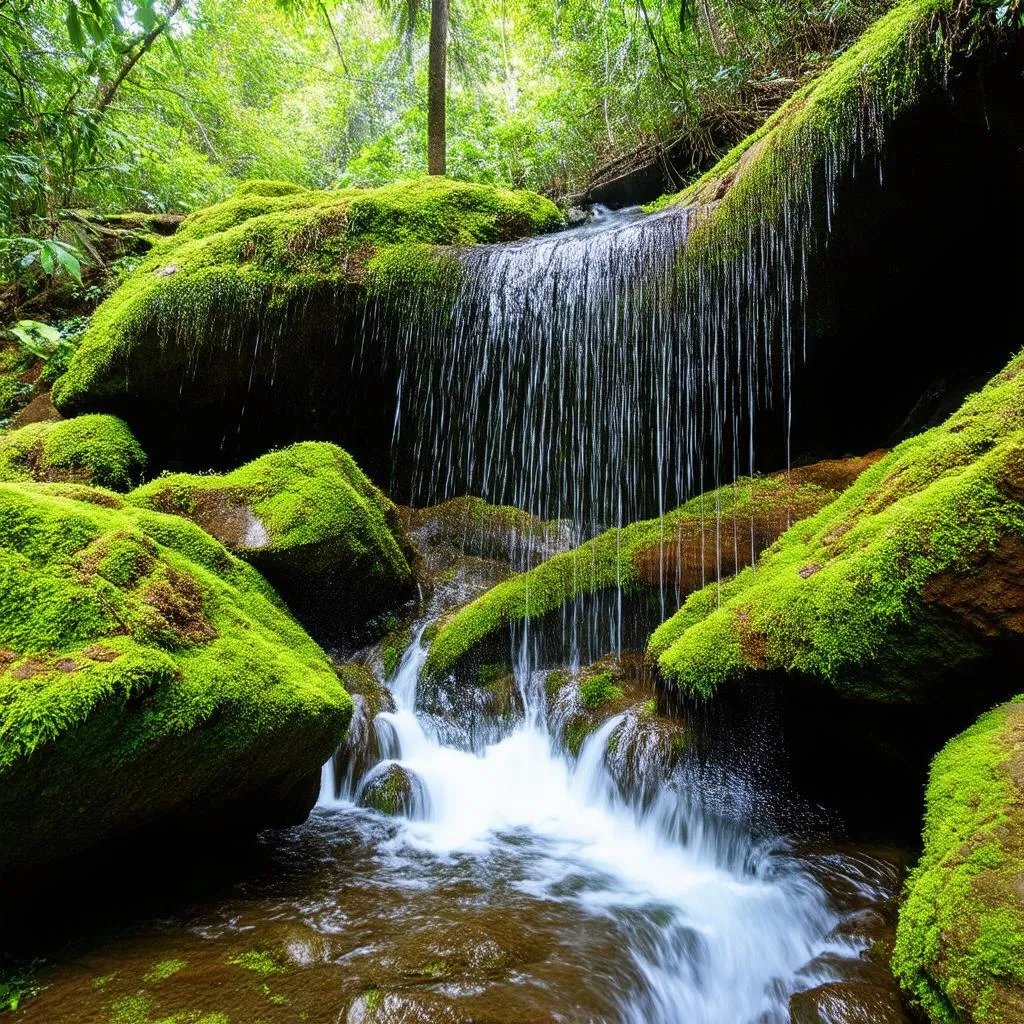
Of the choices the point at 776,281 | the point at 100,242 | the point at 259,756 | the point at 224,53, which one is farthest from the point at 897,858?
the point at 224,53

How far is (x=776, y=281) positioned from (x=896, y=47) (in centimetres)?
184

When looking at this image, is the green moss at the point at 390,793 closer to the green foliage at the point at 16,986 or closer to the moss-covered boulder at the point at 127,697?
the moss-covered boulder at the point at 127,697

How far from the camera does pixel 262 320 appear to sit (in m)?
7.79

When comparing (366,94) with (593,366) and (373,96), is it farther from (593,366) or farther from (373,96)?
(593,366)

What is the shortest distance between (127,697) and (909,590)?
10.4 feet

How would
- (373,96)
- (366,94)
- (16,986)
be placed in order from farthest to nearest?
1. (373,96)
2. (366,94)
3. (16,986)

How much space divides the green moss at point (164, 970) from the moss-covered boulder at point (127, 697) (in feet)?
1.87

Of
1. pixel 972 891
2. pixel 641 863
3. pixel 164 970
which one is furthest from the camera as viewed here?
pixel 641 863

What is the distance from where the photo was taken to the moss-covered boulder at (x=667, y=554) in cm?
533

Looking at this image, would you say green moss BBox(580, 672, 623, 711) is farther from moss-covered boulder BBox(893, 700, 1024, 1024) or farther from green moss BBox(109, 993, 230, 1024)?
green moss BBox(109, 993, 230, 1024)

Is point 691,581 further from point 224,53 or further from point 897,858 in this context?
point 224,53

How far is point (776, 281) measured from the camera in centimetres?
600

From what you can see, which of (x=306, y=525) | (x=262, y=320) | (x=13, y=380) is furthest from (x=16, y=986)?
(x=13, y=380)

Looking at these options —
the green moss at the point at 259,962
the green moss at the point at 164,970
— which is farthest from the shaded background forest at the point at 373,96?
the green moss at the point at 259,962
